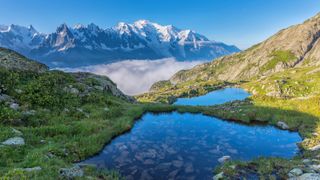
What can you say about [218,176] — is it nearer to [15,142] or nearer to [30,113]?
[15,142]

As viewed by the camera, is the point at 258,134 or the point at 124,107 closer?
the point at 258,134

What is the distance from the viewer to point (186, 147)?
25625 mm

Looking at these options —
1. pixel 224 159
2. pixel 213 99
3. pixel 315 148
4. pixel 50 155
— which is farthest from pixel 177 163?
pixel 213 99

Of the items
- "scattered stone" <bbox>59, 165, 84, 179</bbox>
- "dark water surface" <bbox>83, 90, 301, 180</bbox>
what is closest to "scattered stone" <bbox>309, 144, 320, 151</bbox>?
"dark water surface" <bbox>83, 90, 301, 180</bbox>

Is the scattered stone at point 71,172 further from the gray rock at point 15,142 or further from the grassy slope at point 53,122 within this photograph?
the gray rock at point 15,142

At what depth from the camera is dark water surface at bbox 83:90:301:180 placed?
20625mm

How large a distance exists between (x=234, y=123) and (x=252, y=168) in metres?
15.9

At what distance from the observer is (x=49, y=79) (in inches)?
1496

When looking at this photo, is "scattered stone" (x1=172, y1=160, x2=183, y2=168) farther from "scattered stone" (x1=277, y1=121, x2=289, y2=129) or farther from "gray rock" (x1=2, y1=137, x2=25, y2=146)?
"scattered stone" (x1=277, y1=121, x2=289, y2=129)

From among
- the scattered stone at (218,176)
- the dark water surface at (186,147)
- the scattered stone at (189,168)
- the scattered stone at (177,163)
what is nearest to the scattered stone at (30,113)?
the dark water surface at (186,147)

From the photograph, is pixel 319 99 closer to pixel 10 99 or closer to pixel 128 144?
pixel 128 144

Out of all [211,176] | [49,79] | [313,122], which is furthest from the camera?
[49,79]

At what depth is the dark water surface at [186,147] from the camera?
20625mm

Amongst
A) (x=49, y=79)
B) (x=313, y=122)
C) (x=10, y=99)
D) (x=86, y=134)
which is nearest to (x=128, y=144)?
(x=86, y=134)
